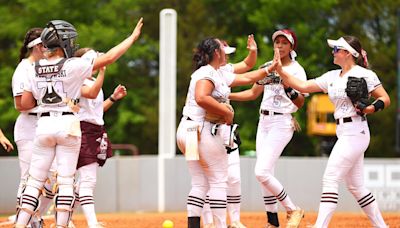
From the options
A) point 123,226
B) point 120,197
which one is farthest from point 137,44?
point 123,226

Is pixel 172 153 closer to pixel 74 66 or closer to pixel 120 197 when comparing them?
pixel 120 197

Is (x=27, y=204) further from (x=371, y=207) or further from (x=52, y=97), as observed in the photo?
(x=371, y=207)

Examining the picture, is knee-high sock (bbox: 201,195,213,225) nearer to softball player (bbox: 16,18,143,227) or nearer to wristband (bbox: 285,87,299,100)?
wristband (bbox: 285,87,299,100)

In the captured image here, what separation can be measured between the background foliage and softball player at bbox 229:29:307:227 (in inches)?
873

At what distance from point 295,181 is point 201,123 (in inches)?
383

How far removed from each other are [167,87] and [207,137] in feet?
29.9

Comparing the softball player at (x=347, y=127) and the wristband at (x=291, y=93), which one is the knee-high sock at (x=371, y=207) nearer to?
the softball player at (x=347, y=127)

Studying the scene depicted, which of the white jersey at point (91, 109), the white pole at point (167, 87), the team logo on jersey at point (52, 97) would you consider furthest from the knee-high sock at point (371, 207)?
the white pole at point (167, 87)

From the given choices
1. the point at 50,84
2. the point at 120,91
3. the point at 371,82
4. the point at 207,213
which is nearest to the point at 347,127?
the point at 371,82

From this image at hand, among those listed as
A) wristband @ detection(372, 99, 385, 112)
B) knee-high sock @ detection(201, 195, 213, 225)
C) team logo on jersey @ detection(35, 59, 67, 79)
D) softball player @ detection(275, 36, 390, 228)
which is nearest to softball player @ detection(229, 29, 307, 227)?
knee-high sock @ detection(201, 195, 213, 225)

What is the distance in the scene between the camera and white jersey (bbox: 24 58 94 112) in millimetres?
10273

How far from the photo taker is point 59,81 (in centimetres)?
1034

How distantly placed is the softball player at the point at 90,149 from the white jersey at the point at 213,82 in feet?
3.35

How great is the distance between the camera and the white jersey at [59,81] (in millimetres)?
10273
